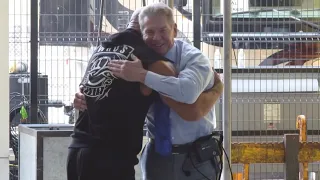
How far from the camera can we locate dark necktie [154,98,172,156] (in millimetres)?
3502

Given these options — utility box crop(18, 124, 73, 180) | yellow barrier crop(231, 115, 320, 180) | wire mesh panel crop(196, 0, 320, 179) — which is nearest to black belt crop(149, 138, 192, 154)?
utility box crop(18, 124, 73, 180)

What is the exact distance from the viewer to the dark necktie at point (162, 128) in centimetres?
350

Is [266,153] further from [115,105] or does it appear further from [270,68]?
[115,105]

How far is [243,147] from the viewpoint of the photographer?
5.63m

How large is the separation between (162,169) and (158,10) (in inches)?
30.2

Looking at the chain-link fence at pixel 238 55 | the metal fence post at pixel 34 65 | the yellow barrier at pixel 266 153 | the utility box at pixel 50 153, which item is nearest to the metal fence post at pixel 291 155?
the yellow barrier at pixel 266 153

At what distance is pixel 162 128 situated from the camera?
3.53 metres

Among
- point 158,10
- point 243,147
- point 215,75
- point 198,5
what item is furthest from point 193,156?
point 198,5

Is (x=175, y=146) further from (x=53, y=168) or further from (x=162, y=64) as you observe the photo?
(x=53, y=168)

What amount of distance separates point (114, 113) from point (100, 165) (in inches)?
9.5

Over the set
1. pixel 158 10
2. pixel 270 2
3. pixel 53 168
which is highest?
pixel 270 2

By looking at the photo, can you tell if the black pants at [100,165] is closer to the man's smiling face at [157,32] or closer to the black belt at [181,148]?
the black belt at [181,148]

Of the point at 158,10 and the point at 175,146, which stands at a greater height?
the point at 158,10

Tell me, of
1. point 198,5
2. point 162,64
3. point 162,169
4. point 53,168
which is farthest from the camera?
point 198,5
